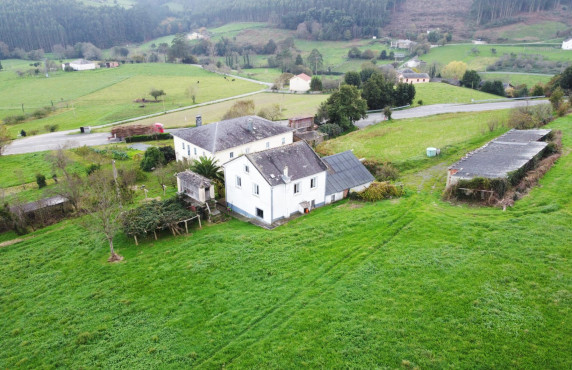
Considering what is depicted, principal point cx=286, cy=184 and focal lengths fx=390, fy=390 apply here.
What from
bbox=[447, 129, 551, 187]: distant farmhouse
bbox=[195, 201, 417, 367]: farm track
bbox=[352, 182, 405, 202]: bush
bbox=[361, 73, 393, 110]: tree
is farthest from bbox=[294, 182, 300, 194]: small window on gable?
bbox=[361, 73, 393, 110]: tree

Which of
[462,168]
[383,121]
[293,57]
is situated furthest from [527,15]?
[462,168]

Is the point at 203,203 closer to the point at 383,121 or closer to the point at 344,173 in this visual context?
the point at 344,173

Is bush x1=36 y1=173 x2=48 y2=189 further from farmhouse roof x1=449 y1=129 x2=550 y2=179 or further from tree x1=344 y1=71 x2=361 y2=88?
tree x1=344 y1=71 x2=361 y2=88

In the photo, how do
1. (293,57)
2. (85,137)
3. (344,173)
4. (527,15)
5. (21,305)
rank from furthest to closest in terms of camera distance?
(527,15) → (293,57) → (85,137) → (344,173) → (21,305)

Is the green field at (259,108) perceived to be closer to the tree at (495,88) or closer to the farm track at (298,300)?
the tree at (495,88)

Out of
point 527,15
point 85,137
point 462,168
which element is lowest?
point 85,137

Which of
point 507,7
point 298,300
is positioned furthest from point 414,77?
point 507,7

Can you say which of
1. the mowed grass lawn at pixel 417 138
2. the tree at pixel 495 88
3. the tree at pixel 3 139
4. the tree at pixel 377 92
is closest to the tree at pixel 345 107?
the mowed grass lawn at pixel 417 138
